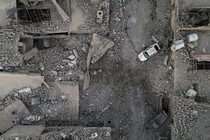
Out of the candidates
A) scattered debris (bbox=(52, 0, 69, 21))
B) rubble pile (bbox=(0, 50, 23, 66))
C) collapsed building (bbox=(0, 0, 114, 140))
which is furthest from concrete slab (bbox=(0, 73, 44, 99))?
scattered debris (bbox=(52, 0, 69, 21))

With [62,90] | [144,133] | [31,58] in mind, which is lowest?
[144,133]

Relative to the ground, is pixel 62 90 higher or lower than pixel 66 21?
lower

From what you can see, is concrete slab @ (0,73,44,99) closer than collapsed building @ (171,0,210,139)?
No

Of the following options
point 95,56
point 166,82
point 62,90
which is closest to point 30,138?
point 62,90

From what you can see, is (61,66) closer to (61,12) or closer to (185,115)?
(61,12)

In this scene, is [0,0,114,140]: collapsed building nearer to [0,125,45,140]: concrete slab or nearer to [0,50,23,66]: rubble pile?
[0,50,23,66]: rubble pile

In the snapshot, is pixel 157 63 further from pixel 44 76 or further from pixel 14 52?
pixel 14 52

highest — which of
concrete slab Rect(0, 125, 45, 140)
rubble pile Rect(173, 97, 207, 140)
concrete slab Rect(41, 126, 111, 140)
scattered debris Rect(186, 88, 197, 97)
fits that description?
scattered debris Rect(186, 88, 197, 97)

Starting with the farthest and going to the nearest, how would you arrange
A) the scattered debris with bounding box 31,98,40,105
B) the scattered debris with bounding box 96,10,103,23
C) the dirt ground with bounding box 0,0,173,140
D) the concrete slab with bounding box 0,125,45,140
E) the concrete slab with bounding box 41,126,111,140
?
Result: the dirt ground with bounding box 0,0,173,140 < the scattered debris with bounding box 96,10,103,23 < the scattered debris with bounding box 31,98,40,105 < the concrete slab with bounding box 41,126,111,140 < the concrete slab with bounding box 0,125,45,140
